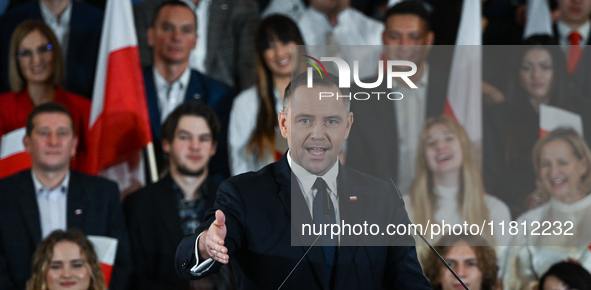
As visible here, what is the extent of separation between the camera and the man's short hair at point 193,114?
4.02m

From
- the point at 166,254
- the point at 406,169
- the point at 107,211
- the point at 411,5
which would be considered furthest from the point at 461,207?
the point at 107,211

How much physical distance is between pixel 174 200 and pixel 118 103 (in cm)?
83

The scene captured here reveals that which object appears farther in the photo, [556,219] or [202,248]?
[556,219]

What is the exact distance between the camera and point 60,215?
386 cm

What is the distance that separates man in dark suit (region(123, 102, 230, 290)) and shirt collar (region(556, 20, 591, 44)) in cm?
248

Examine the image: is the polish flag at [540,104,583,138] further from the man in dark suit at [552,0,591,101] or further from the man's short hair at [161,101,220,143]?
the man's short hair at [161,101,220,143]

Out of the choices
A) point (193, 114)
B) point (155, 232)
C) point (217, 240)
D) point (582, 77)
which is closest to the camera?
point (217, 240)

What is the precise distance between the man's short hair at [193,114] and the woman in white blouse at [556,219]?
1835 millimetres

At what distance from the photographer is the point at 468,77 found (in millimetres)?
4262

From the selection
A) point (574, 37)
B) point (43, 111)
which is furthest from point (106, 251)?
point (574, 37)

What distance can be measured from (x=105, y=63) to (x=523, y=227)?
278 centimetres

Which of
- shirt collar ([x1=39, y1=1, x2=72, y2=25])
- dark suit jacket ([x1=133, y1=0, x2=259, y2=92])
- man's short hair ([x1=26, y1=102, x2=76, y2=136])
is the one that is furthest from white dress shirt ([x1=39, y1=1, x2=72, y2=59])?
dark suit jacket ([x1=133, y1=0, x2=259, y2=92])

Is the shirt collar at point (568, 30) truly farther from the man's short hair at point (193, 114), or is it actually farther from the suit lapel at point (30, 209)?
the suit lapel at point (30, 209)

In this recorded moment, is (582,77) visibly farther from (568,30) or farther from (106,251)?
(106,251)
